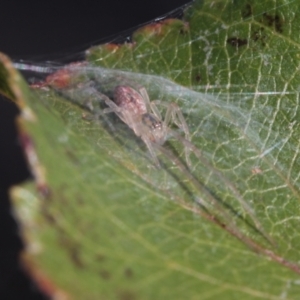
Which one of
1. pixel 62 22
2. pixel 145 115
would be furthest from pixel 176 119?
pixel 62 22

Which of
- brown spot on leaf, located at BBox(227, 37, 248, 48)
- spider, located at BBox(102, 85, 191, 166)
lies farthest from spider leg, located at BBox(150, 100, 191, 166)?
brown spot on leaf, located at BBox(227, 37, 248, 48)

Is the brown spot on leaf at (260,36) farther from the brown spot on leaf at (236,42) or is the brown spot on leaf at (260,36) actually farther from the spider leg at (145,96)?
the spider leg at (145,96)

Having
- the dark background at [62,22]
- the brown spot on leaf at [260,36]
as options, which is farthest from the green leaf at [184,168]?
the dark background at [62,22]

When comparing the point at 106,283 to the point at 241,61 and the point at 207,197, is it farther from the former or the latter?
the point at 241,61

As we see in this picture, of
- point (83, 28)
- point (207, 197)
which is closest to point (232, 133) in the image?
point (207, 197)

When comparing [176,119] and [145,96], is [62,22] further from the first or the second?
[176,119]

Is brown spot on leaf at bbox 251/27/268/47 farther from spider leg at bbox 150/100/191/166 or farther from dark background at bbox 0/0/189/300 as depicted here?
dark background at bbox 0/0/189/300

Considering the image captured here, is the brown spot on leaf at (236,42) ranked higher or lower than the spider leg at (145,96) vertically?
higher
